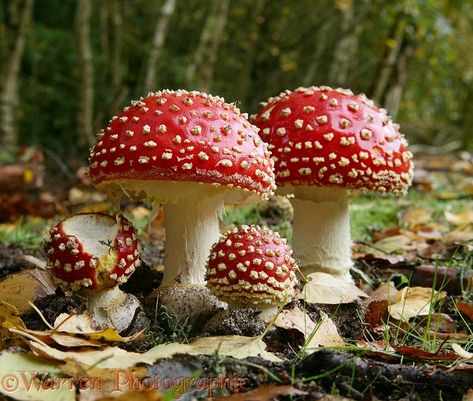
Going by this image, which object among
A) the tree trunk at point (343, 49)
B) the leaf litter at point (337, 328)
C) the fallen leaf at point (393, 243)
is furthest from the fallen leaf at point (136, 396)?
the tree trunk at point (343, 49)

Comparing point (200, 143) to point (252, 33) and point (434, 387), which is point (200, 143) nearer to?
point (434, 387)

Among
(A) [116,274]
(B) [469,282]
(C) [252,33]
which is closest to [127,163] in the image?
(A) [116,274]

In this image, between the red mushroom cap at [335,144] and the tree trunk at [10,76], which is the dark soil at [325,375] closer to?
the red mushroom cap at [335,144]

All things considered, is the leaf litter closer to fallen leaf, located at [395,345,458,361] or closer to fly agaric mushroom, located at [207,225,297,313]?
fallen leaf, located at [395,345,458,361]

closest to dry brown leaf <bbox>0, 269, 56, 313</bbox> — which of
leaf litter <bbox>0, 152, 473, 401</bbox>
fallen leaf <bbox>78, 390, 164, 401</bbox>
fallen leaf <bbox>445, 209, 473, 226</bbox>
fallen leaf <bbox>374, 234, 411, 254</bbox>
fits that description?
leaf litter <bbox>0, 152, 473, 401</bbox>

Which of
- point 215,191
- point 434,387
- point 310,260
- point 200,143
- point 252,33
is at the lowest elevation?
point 434,387
